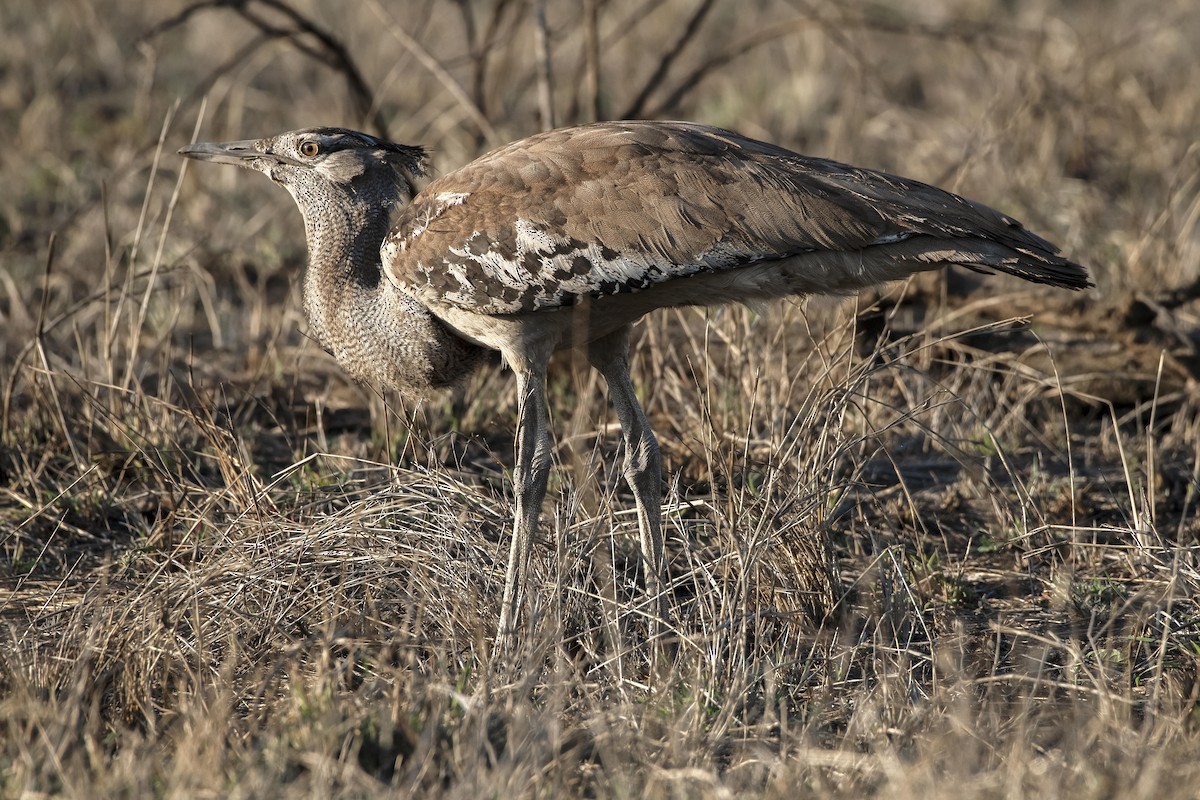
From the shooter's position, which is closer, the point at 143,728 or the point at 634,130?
the point at 143,728

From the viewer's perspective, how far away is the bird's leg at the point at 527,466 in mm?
3898

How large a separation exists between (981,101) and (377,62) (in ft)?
13.4

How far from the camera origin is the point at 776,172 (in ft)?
12.7

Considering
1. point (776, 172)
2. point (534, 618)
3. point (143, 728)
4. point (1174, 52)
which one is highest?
point (1174, 52)

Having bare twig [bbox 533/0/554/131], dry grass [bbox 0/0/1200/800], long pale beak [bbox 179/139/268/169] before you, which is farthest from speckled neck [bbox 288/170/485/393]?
bare twig [bbox 533/0/554/131]

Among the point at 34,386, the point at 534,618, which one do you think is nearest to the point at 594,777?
the point at 534,618

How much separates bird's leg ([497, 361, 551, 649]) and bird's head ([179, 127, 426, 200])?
818 millimetres

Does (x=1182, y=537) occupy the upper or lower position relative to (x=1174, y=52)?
lower

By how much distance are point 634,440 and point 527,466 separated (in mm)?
445

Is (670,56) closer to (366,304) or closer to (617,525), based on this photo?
(366,304)

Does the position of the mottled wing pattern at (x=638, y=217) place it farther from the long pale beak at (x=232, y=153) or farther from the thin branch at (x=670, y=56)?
the thin branch at (x=670, y=56)

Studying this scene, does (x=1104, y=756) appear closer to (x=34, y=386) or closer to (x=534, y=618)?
(x=534, y=618)

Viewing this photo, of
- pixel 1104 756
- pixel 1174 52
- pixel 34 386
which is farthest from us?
pixel 1174 52

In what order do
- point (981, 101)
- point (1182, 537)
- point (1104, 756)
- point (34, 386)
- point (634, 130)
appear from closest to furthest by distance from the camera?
point (1104, 756)
point (634, 130)
point (1182, 537)
point (34, 386)
point (981, 101)
